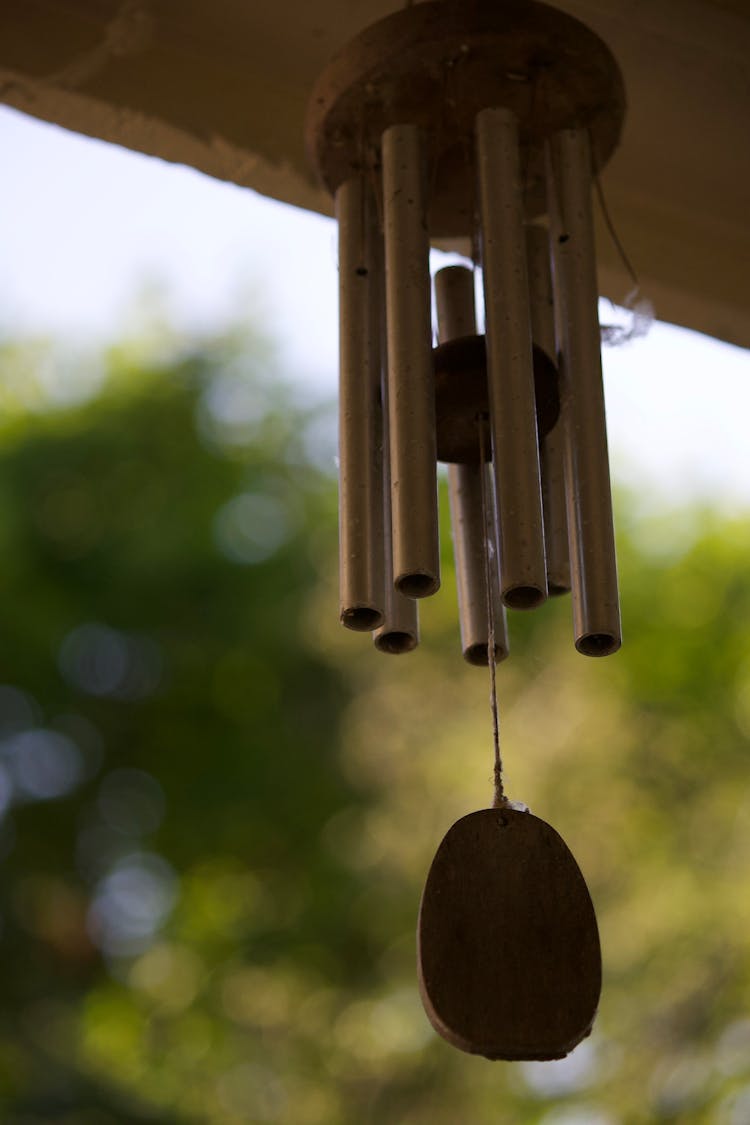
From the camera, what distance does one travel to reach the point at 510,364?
4.40 feet

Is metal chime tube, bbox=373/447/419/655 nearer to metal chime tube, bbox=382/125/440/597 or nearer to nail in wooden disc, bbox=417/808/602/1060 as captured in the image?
metal chime tube, bbox=382/125/440/597

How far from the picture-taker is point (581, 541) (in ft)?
4.29

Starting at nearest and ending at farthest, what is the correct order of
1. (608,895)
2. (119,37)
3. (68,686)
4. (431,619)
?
(119,37)
(608,895)
(431,619)
(68,686)

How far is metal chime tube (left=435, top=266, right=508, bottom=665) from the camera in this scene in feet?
4.57

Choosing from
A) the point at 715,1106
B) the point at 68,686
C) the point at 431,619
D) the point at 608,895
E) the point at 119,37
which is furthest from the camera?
the point at 68,686

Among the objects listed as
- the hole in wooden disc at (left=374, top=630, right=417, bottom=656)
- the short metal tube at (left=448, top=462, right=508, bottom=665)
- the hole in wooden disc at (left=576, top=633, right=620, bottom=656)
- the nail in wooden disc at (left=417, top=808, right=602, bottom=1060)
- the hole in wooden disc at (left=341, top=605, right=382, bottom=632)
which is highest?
the short metal tube at (left=448, top=462, right=508, bottom=665)

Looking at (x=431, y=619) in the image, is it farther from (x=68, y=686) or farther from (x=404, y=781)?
(x=68, y=686)

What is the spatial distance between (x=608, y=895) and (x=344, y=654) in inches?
81.4

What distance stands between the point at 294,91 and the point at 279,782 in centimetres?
565

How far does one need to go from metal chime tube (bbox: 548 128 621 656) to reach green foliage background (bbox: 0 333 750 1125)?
4887 mm

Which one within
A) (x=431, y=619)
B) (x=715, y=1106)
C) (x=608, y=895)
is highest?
(x=431, y=619)

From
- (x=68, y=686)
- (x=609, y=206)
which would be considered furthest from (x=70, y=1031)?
(x=609, y=206)

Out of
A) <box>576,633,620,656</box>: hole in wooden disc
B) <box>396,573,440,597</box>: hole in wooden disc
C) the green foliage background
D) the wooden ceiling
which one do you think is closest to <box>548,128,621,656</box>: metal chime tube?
<box>576,633,620,656</box>: hole in wooden disc

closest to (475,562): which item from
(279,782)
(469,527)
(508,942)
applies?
(469,527)
